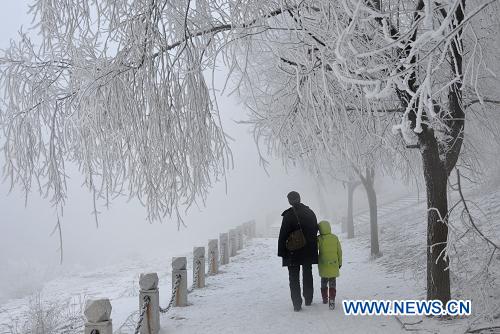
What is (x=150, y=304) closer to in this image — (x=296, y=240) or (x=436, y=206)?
(x=296, y=240)

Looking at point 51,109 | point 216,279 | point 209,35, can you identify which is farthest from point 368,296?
point 51,109

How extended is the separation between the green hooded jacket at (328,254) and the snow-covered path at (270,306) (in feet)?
1.87

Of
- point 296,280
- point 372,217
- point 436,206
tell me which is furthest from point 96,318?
point 372,217

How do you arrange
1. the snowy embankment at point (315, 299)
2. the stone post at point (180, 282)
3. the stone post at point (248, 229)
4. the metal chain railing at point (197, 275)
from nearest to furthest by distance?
1. the snowy embankment at point (315, 299)
2. the stone post at point (180, 282)
3. the metal chain railing at point (197, 275)
4. the stone post at point (248, 229)

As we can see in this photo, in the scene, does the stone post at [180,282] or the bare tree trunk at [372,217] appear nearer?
the stone post at [180,282]

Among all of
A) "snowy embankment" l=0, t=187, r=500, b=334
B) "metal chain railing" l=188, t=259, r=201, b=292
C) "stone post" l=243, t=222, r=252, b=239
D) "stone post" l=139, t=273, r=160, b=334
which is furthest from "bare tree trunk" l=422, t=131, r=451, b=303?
"stone post" l=243, t=222, r=252, b=239

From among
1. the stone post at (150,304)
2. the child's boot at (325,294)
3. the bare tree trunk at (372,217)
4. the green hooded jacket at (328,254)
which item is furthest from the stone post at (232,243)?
the stone post at (150,304)

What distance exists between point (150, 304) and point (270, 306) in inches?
84.0

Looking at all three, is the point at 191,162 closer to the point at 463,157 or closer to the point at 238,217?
the point at 463,157

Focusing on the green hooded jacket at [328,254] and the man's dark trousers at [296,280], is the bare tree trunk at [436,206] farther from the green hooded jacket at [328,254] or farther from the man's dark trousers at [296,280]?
the man's dark trousers at [296,280]

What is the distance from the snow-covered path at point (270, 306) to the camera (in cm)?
549

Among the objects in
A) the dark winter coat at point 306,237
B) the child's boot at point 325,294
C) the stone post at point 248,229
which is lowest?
the stone post at point 248,229

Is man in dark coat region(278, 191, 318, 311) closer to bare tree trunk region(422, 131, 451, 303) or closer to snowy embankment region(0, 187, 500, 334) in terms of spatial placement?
snowy embankment region(0, 187, 500, 334)

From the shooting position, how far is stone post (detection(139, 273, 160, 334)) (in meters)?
5.36
